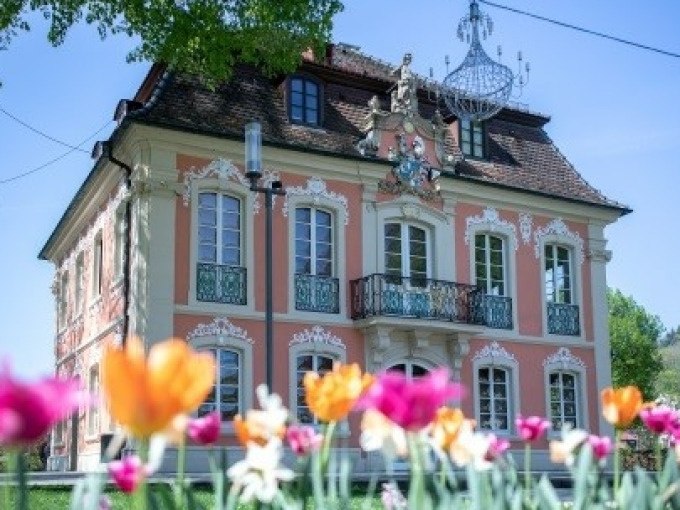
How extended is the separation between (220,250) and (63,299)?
31.0 feet

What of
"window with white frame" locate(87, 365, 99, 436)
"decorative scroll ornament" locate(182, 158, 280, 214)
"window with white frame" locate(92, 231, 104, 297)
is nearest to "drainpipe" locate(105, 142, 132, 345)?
"decorative scroll ornament" locate(182, 158, 280, 214)

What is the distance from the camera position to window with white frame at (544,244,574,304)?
2103 centimetres

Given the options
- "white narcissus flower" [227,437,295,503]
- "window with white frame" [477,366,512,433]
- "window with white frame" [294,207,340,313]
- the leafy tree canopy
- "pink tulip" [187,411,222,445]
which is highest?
the leafy tree canopy

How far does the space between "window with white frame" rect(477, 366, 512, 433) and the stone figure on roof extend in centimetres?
585

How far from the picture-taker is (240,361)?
54.7ft

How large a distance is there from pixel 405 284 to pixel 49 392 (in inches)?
674

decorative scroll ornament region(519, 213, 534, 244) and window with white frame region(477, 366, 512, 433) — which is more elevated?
decorative scroll ornament region(519, 213, 534, 244)

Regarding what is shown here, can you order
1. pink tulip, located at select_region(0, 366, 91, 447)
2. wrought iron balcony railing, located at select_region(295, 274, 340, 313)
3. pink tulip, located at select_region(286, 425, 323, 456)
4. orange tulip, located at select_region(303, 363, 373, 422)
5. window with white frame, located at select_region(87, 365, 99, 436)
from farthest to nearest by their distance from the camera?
1. window with white frame, located at select_region(87, 365, 99, 436)
2. wrought iron balcony railing, located at select_region(295, 274, 340, 313)
3. pink tulip, located at select_region(286, 425, 323, 456)
4. orange tulip, located at select_region(303, 363, 373, 422)
5. pink tulip, located at select_region(0, 366, 91, 447)

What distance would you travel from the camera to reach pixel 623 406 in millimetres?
2520

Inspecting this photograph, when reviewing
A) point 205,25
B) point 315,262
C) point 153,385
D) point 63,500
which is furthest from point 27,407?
point 315,262

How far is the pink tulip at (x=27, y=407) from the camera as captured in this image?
1.05 meters

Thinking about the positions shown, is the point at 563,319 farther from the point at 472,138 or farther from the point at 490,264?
the point at 472,138

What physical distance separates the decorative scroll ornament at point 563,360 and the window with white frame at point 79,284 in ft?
36.0

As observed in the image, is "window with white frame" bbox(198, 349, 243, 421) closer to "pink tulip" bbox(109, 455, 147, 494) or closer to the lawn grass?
the lawn grass
